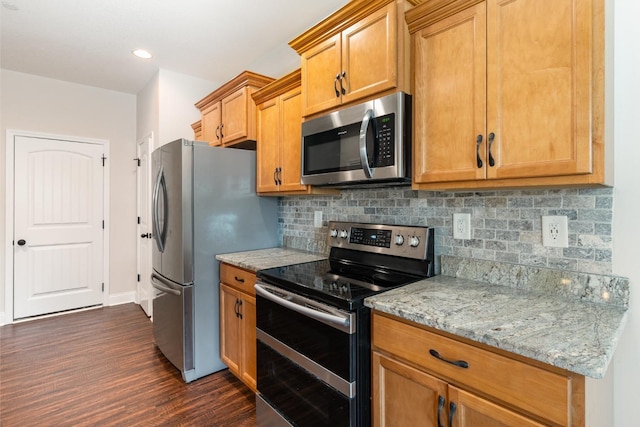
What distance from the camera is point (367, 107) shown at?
1599mm

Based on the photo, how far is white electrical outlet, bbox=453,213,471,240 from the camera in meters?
1.57

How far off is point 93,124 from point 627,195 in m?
4.96

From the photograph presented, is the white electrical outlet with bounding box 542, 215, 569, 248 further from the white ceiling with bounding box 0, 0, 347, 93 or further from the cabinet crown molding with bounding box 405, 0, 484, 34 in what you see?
the white ceiling with bounding box 0, 0, 347, 93

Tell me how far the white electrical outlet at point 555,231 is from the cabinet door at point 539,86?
1.03 feet

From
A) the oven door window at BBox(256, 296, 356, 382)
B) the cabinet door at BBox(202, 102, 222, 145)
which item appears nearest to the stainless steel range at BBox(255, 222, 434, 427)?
the oven door window at BBox(256, 296, 356, 382)

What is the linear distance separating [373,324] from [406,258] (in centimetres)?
52

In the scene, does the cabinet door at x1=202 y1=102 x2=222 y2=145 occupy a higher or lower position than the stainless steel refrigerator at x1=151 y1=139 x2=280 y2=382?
higher

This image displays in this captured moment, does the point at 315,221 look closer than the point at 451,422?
No

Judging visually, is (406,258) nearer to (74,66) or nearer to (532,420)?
(532,420)

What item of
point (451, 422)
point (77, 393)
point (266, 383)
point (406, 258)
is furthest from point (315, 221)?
point (77, 393)

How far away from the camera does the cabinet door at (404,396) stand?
1063 millimetres

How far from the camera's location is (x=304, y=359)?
1.50m

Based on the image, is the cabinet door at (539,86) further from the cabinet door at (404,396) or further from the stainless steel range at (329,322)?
the cabinet door at (404,396)

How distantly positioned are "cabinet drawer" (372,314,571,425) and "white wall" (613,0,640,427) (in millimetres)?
606
